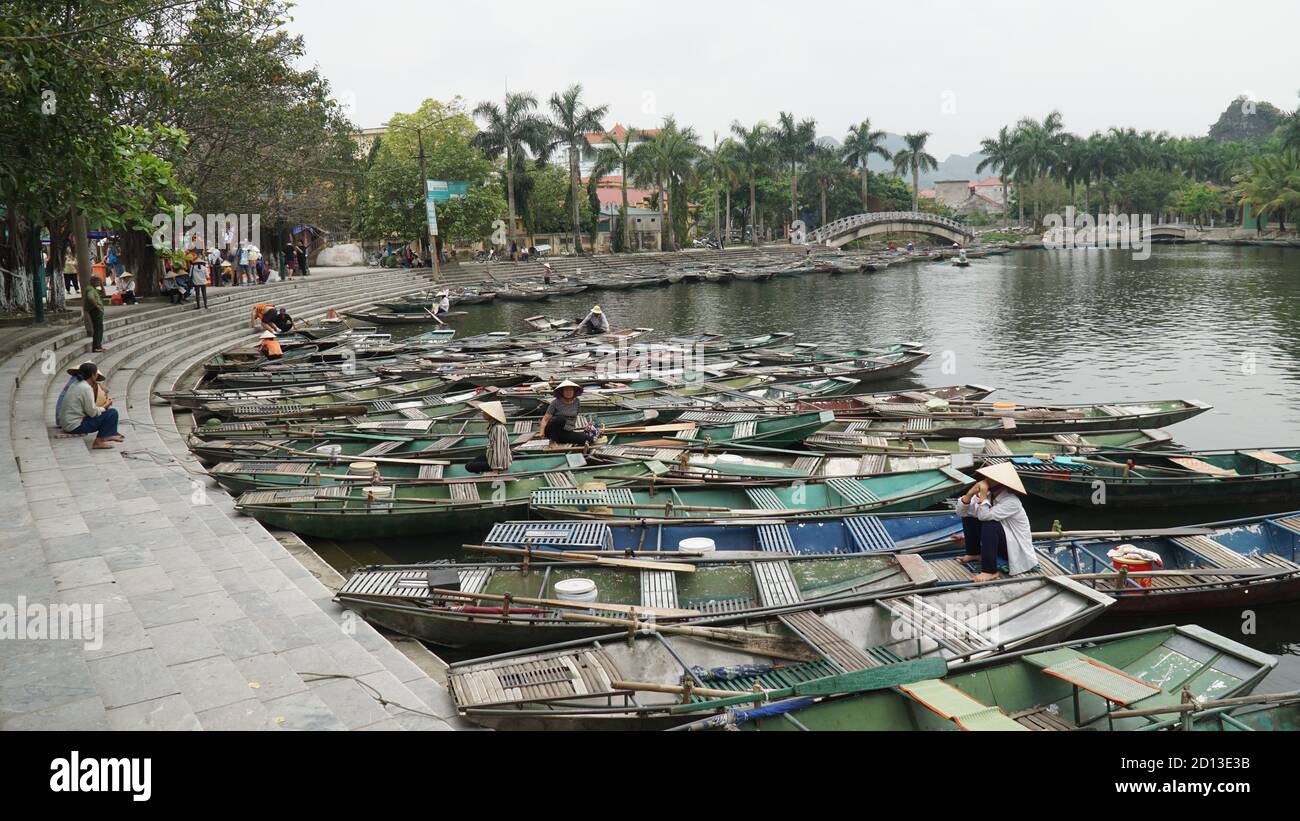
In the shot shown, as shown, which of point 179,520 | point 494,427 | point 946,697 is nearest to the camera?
point 946,697

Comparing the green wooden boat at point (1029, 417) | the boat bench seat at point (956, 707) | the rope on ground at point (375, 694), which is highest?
the green wooden boat at point (1029, 417)

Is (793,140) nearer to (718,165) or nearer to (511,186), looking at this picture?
(718,165)

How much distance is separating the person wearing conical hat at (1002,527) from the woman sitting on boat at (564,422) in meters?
Result: 5.98

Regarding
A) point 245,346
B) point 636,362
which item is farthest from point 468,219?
point 636,362

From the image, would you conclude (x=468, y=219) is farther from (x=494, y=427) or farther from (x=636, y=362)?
(x=494, y=427)

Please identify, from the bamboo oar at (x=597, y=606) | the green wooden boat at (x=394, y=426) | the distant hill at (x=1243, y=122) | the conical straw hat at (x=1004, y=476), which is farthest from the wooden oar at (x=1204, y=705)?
the distant hill at (x=1243, y=122)

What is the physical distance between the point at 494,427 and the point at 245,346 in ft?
47.9

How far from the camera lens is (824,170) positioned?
80.0 meters

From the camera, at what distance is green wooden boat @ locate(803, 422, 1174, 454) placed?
41.7 feet

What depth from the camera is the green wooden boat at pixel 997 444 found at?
12703mm

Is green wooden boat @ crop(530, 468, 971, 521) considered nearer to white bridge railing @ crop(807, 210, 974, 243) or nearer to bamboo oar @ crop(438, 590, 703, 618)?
bamboo oar @ crop(438, 590, 703, 618)

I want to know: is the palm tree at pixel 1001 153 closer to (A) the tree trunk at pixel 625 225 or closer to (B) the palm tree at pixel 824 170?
(B) the palm tree at pixel 824 170

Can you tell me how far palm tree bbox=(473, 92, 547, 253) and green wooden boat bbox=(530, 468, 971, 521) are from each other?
44753 mm

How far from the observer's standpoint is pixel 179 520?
943cm
